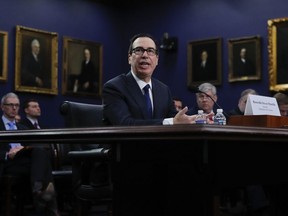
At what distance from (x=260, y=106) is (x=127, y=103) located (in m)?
0.83

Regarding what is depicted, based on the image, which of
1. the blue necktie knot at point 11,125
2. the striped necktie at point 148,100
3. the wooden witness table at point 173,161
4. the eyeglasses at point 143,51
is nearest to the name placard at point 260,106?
the wooden witness table at point 173,161

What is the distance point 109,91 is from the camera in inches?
148

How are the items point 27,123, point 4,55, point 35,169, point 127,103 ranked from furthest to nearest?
point 4,55
point 27,123
point 35,169
point 127,103

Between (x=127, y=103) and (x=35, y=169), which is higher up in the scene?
(x=127, y=103)

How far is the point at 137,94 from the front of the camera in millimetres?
3852

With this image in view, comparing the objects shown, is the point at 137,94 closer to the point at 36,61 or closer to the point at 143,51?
the point at 143,51

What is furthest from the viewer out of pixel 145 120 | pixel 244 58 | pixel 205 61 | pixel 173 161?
pixel 205 61

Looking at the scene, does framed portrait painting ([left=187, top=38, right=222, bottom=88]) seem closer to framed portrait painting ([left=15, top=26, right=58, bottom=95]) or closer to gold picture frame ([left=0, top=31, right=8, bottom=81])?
framed portrait painting ([left=15, top=26, right=58, bottom=95])

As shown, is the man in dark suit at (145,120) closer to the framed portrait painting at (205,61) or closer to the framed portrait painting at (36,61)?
the framed portrait painting at (36,61)

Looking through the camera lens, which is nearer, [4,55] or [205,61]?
[4,55]

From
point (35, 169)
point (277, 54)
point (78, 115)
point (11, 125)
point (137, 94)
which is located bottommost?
point (35, 169)

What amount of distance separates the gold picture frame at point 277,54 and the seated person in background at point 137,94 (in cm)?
551

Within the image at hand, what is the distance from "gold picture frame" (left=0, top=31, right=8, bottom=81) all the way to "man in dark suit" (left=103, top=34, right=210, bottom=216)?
5.67 meters

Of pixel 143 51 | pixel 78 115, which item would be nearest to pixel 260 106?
pixel 143 51
